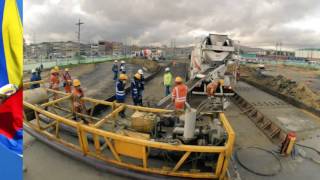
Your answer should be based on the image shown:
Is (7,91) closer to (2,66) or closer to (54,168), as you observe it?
(2,66)

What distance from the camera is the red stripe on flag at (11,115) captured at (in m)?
1.52

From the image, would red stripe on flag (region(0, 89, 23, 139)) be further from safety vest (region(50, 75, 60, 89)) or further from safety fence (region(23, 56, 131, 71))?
safety fence (region(23, 56, 131, 71))

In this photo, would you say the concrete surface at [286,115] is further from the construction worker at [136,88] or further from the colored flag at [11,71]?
the colored flag at [11,71]

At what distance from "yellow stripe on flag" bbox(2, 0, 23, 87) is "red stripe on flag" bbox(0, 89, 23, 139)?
3.9 inches

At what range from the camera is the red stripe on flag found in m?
1.52

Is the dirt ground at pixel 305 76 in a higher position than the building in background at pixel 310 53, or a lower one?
lower

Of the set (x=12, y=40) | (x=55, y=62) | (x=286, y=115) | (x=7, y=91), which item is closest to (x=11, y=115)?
(x=7, y=91)

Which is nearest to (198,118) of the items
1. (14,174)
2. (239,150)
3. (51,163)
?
(239,150)

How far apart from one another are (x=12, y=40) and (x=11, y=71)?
0.19 metres

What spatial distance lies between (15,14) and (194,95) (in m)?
10.1

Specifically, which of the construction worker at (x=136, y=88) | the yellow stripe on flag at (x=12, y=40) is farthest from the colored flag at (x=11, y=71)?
the construction worker at (x=136, y=88)

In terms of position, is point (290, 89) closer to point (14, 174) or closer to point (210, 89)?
point (210, 89)

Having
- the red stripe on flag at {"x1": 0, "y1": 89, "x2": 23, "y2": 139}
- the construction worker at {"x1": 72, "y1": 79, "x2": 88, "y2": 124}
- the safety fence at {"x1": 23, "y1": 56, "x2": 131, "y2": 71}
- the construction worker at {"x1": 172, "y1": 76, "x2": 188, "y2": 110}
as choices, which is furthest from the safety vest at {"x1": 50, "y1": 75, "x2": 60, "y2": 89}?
the safety fence at {"x1": 23, "y1": 56, "x2": 131, "y2": 71}

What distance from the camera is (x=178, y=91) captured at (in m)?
6.68
